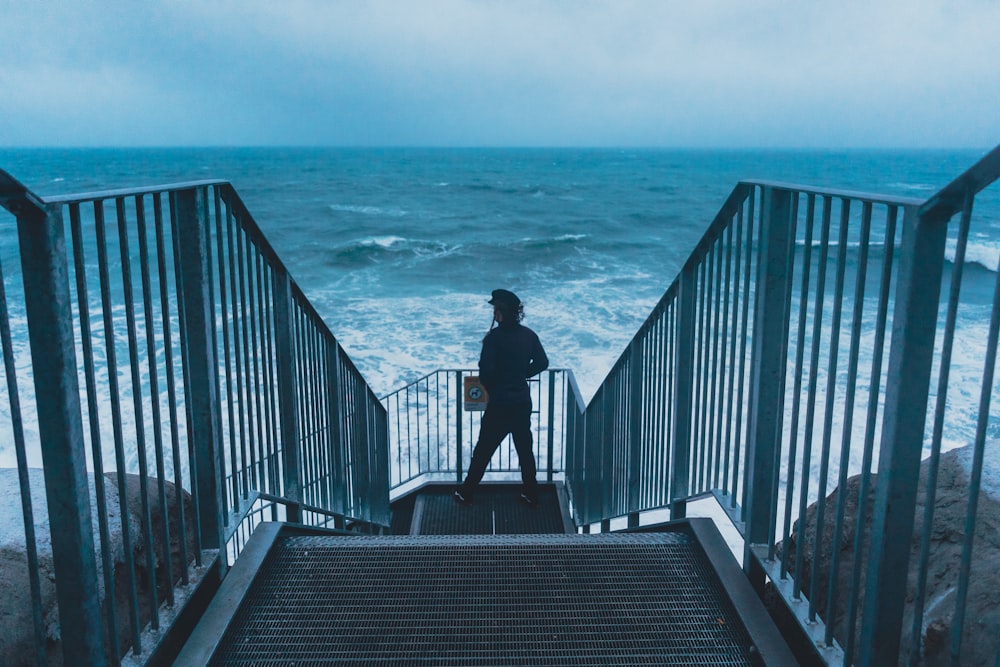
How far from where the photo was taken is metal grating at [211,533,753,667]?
8.37 ft

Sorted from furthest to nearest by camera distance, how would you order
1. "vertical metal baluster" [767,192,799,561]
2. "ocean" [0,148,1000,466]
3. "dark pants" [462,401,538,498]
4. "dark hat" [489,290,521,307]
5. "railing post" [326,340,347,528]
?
"ocean" [0,148,1000,466], "dark pants" [462,401,538,498], "dark hat" [489,290,521,307], "railing post" [326,340,347,528], "vertical metal baluster" [767,192,799,561]

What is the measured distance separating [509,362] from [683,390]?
2.83 m

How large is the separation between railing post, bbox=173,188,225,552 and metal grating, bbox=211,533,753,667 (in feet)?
1.33

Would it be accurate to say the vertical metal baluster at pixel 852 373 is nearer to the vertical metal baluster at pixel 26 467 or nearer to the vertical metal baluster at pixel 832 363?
the vertical metal baluster at pixel 832 363

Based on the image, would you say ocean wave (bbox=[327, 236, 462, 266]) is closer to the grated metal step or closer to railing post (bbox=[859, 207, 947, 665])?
the grated metal step

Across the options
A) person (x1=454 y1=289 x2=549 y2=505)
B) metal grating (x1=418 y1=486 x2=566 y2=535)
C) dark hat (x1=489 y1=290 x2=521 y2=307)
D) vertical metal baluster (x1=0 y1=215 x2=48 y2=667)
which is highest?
vertical metal baluster (x1=0 y1=215 x2=48 y2=667)

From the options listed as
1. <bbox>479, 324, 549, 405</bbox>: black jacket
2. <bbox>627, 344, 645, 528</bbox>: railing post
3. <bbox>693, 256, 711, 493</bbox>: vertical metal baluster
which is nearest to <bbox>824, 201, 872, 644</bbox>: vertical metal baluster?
<bbox>693, 256, 711, 493</bbox>: vertical metal baluster

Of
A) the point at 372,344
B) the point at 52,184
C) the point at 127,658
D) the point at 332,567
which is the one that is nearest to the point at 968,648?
the point at 332,567

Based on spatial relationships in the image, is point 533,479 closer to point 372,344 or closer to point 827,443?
point 827,443

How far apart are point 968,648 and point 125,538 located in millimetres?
2600

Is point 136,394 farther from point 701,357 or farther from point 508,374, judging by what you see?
point 508,374

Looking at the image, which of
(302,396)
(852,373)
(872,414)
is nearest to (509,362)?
(302,396)

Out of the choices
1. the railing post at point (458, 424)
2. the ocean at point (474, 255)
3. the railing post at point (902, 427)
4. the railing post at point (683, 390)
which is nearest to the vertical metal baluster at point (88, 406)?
the railing post at point (902, 427)

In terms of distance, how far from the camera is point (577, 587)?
296 cm
